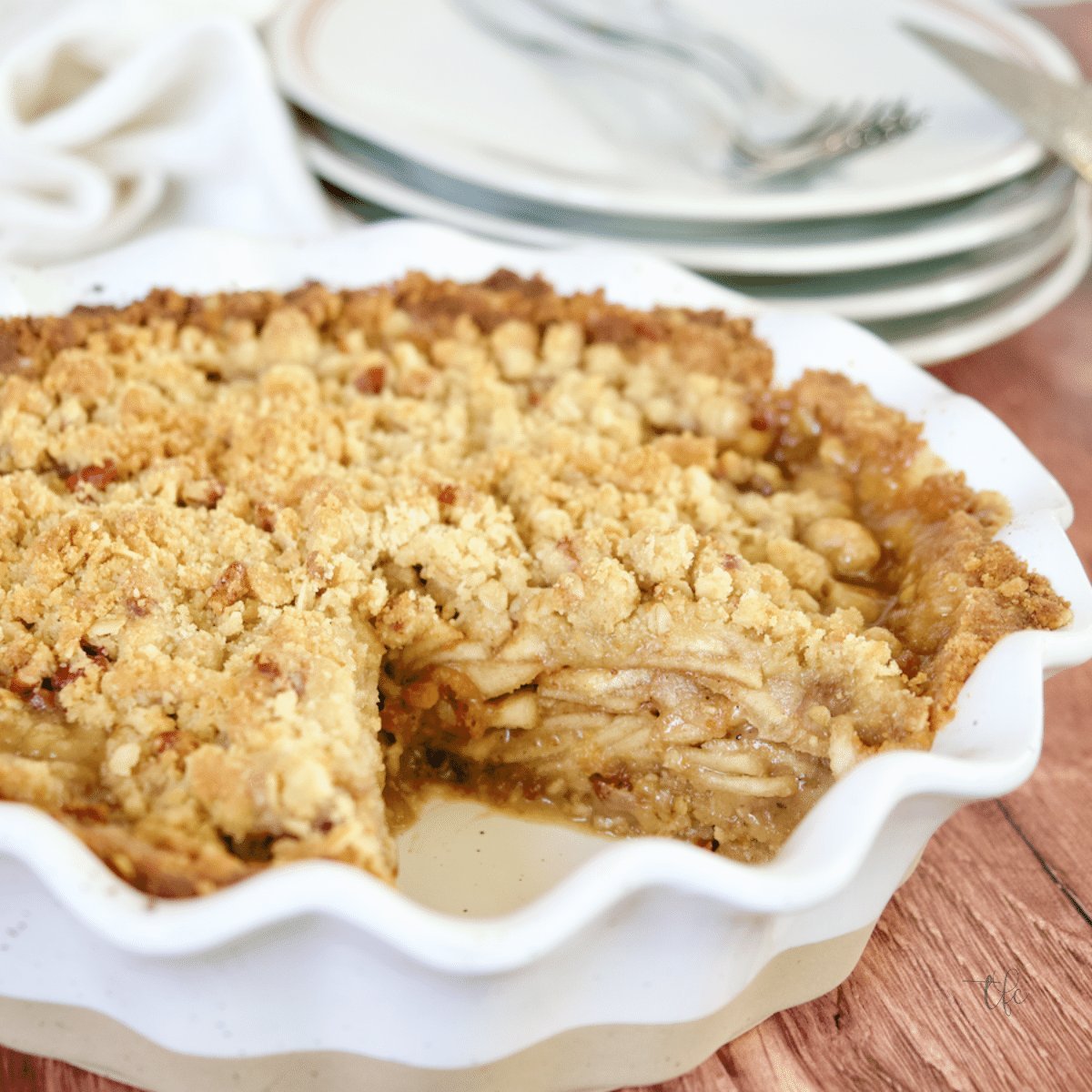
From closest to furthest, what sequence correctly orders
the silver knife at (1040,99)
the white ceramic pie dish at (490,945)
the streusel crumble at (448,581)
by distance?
the white ceramic pie dish at (490,945) → the streusel crumble at (448,581) → the silver knife at (1040,99)

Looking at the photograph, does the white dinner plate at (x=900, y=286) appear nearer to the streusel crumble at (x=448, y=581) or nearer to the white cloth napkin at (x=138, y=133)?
the streusel crumble at (x=448, y=581)

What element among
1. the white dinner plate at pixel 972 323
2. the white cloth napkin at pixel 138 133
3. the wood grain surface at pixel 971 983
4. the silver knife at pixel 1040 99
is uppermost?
the silver knife at pixel 1040 99

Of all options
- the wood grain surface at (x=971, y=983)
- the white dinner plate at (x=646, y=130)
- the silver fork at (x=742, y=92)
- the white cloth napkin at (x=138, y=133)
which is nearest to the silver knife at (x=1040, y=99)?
the white dinner plate at (x=646, y=130)

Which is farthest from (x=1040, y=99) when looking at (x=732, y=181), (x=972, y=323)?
(x=732, y=181)

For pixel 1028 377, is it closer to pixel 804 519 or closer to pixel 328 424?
pixel 804 519

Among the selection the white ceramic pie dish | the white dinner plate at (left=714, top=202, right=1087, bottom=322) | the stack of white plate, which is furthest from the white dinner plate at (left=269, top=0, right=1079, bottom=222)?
the white ceramic pie dish

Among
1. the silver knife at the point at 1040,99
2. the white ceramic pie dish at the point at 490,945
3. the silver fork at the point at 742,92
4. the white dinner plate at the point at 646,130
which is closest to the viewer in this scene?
the white ceramic pie dish at the point at 490,945

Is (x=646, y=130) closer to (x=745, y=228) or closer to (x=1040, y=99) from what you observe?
(x=745, y=228)
